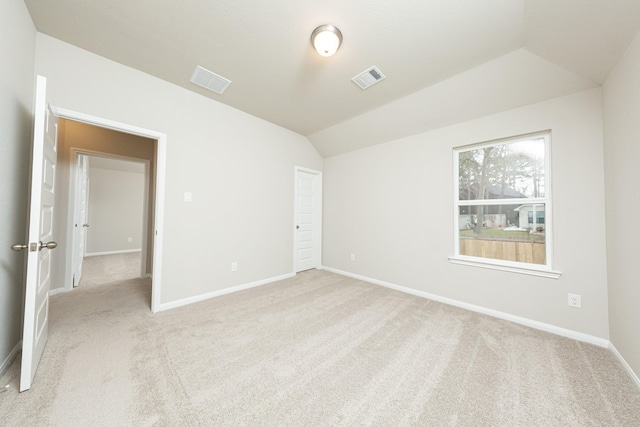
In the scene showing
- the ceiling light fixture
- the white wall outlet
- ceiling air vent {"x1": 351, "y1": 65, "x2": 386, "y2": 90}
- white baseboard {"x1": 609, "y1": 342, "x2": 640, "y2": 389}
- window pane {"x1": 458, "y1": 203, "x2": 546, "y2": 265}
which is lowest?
white baseboard {"x1": 609, "y1": 342, "x2": 640, "y2": 389}

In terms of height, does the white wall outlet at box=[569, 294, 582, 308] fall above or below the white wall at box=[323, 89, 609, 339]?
below

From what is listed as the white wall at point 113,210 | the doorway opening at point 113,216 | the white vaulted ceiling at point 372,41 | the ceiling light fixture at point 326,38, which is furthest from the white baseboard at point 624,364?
the white wall at point 113,210

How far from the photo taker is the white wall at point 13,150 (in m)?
1.45

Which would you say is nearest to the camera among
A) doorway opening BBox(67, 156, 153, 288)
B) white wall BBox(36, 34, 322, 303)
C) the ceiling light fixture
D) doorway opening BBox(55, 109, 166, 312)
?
the ceiling light fixture

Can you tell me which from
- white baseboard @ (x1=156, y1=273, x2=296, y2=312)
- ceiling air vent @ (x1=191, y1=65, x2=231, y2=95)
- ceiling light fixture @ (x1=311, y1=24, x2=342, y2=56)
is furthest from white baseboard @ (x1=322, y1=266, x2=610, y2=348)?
ceiling air vent @ (x1=191, y1=65, x2=231, y2=95)

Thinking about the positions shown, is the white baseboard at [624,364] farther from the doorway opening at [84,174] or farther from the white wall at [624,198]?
the doorway opening at [84,174]

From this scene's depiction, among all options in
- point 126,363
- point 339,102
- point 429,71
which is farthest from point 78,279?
point 429,71

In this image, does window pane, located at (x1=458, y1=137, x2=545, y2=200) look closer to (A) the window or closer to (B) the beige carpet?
(A) the window

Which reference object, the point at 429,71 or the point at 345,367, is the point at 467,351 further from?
the point at 429,71

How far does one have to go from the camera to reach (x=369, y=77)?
2418 mm

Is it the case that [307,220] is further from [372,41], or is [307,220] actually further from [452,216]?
[372,41]

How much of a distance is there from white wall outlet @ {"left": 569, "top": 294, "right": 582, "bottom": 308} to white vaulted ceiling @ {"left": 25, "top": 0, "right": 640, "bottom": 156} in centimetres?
198

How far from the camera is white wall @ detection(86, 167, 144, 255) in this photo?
5852mm

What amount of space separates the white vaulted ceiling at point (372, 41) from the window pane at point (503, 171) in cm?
48
